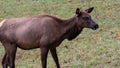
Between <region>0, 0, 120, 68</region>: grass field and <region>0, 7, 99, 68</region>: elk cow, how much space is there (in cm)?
118

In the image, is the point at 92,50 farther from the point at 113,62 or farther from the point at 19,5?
the point at 19,5

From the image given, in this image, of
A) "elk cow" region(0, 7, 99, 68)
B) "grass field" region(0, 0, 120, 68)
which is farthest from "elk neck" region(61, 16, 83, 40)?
"grass field" region(0, 0, 120, 68)

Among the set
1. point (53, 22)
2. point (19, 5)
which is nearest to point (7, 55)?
point (53, 22)

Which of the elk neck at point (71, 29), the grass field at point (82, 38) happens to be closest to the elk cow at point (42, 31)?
the elk neck at point (71, 29)

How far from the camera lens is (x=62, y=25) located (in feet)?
30.6

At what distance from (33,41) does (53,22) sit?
0.64 metres

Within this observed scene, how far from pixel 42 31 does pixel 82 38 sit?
4576mm

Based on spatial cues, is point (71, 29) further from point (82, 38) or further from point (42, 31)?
point (82, 38)

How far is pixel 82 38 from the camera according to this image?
13516 millimetres

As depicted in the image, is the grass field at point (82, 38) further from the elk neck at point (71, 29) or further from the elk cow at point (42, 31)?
the elk cow at point (42, 31)

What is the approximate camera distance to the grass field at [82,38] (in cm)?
1061

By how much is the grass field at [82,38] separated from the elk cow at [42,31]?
118 cm

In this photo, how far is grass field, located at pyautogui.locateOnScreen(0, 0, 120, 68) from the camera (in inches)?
418

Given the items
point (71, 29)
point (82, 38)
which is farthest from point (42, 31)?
point (82, 38)
